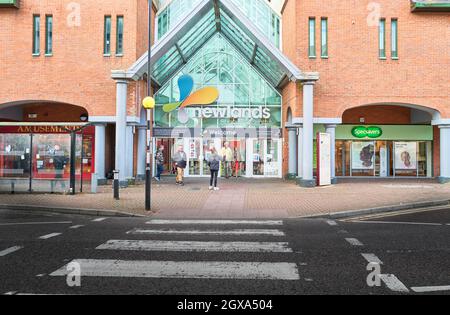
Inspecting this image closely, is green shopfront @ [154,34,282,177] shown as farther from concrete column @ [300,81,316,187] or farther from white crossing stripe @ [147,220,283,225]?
white crossing stripe @ [147,220,283,225]

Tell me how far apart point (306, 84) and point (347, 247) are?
13245 millimetres

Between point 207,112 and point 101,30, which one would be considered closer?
point 101,30

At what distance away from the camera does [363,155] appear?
27.5 m

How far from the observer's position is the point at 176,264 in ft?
21.2

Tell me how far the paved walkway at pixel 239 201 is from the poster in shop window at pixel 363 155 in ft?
32.2

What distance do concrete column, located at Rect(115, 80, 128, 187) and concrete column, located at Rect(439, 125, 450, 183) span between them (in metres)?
14.9

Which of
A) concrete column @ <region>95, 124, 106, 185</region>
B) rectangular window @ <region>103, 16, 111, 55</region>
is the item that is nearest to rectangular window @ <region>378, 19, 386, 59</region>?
rectangular window @ <region>103, 16, 111, 55</region>

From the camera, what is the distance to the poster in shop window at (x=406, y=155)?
89.5ft

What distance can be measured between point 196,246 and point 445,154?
57.9 ft

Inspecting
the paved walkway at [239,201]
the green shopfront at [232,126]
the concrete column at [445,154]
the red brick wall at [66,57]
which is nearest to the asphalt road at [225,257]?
the paved walkway at [239,201]
